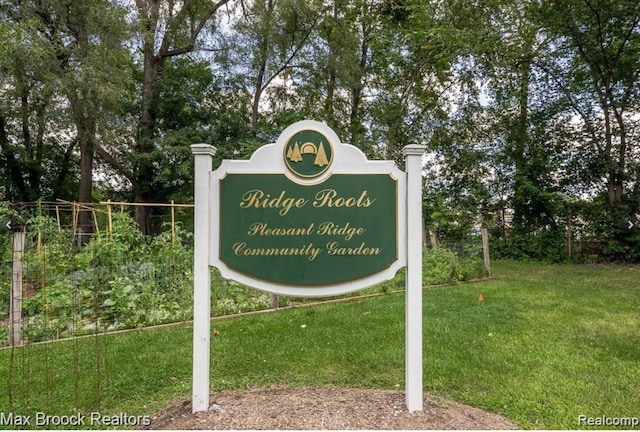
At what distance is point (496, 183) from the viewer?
13.1m

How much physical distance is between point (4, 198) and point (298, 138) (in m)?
15.5

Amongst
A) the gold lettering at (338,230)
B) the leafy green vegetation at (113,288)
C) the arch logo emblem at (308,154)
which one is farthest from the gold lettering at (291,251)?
the leafy green vegetation at (113,288)

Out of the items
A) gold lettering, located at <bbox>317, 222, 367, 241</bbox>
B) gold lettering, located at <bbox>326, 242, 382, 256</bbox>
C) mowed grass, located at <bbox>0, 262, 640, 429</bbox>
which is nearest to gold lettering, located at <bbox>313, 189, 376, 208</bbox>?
gold lettering, located at <bbox>317, 222, 367, 241</bbox>

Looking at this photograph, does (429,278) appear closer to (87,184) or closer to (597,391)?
(597,391)

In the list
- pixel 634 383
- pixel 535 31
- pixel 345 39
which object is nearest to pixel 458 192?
pixel 535 31

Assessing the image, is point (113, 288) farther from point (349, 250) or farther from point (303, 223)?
point (349, 250)

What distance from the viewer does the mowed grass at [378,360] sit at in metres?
2.69

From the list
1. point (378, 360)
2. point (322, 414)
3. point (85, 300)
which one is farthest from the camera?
point (85, 300)

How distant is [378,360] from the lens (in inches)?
135

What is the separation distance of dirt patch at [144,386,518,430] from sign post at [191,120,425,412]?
0.41 ft

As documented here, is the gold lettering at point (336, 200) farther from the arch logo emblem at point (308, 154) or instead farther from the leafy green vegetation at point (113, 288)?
the leafy green vegetation at point (113, 288)

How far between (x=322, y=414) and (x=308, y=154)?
1.64 m

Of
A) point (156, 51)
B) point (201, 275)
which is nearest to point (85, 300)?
point (201, 275)

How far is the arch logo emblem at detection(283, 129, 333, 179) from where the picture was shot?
2.44 m
